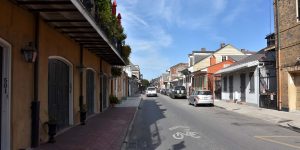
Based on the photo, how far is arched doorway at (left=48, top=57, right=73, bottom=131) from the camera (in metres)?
12.0

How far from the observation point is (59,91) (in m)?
13.0

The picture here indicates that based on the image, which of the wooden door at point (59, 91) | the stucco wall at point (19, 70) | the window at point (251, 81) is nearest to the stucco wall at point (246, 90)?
the window at point (251, 81)

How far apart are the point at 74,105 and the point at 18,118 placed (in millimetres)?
6058

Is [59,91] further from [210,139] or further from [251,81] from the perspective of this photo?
[251,81]

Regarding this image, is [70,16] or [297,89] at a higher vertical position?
[70,16]

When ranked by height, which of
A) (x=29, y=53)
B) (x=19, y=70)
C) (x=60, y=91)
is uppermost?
(x=29, y=53)

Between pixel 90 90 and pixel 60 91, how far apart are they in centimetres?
658

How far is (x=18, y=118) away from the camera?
8.75m

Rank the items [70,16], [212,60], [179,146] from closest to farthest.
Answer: [70,16] < [179,146] < [212,60]

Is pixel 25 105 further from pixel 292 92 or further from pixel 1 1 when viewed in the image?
pixel 292 92

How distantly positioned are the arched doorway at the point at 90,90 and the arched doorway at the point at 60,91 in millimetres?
4241

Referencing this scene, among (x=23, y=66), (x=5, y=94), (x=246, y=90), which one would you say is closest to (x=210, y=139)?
(x=23, y=66)

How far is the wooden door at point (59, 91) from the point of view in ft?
39.3

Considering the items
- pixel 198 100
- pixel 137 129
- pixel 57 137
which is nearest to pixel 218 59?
pixel 198 100
